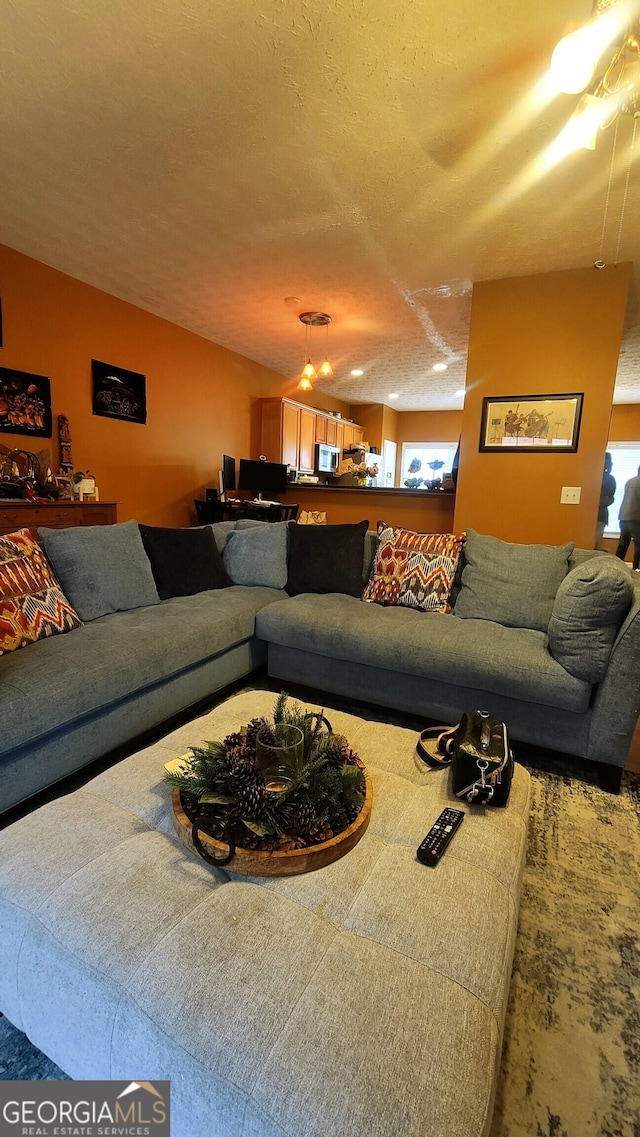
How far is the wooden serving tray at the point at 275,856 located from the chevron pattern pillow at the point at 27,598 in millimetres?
1227

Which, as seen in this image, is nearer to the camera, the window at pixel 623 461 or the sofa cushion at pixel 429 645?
the sofa cushion at pixel 429 645

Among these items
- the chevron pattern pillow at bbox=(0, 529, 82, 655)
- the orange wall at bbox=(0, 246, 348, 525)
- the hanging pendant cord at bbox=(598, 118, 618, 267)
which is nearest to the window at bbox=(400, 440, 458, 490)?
the orange wall at bbox=(0, 246, 348, 525)

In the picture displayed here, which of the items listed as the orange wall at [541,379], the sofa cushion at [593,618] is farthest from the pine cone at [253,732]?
the orange wall at [541,379]

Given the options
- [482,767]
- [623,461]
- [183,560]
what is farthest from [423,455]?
[482,767]

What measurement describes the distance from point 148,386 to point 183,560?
2.53 metres

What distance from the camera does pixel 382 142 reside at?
6.78 ft

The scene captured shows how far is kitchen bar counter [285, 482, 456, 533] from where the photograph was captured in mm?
4102

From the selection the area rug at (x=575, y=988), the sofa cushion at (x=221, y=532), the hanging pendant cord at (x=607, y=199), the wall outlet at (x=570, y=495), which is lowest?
the area rug at (x=575, y=988)

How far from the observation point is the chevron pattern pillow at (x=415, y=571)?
8.58ft

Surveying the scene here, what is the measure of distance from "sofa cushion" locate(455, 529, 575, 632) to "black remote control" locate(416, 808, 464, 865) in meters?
1.52

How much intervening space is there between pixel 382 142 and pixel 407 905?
2.75m

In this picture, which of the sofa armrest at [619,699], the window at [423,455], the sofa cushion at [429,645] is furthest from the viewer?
the window at [423,455]

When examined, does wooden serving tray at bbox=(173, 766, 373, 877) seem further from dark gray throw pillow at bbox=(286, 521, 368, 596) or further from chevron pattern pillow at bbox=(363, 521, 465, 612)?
dark gray throw pillow at bbox=(286, 521, 368, 596)

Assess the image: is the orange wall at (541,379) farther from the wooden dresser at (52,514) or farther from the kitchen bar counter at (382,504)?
the wooden dresser at (52,514)
